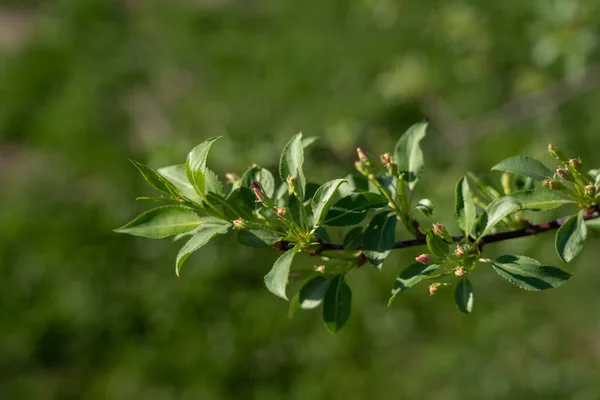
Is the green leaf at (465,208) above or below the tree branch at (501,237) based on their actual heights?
above

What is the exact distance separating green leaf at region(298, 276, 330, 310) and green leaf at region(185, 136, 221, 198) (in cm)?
32

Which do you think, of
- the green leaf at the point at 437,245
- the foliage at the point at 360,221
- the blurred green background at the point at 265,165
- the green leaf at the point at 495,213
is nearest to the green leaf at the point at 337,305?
the foliage at the point at 360,221

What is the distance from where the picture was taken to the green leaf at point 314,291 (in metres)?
1.54

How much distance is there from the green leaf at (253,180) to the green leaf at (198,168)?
0.12m

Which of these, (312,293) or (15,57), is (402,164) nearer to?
(312,293)

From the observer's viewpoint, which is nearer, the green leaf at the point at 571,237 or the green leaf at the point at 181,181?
the green leaf at the point at 571,237

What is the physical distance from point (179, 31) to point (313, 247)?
533cm

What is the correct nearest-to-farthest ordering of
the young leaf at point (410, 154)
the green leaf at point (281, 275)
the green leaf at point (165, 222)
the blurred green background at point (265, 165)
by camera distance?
the green leaf at point (281, 275) → the green leaf at point (165, 222) → the young leaf at point (410, 154) → the blurred green background at point (265, 165)

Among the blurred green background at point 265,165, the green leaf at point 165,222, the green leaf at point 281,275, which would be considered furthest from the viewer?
the blurred green background at point 265,165

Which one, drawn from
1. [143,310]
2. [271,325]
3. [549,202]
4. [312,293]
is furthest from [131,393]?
[549,202]

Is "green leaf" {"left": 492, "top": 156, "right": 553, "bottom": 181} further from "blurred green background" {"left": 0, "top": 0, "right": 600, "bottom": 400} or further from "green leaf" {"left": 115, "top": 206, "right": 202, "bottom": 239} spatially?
"blurred green background" {"left": 0, "top": 0, "right": 600, "bottom": 400}

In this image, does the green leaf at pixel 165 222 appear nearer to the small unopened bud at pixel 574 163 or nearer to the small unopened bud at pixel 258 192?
the small unopened bud at pixel 258 192

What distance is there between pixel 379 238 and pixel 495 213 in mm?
239

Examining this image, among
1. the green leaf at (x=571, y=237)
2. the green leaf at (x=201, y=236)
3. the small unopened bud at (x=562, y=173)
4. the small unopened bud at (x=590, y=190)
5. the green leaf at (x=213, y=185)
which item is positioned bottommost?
the green leaf at (x=571, y=237)
